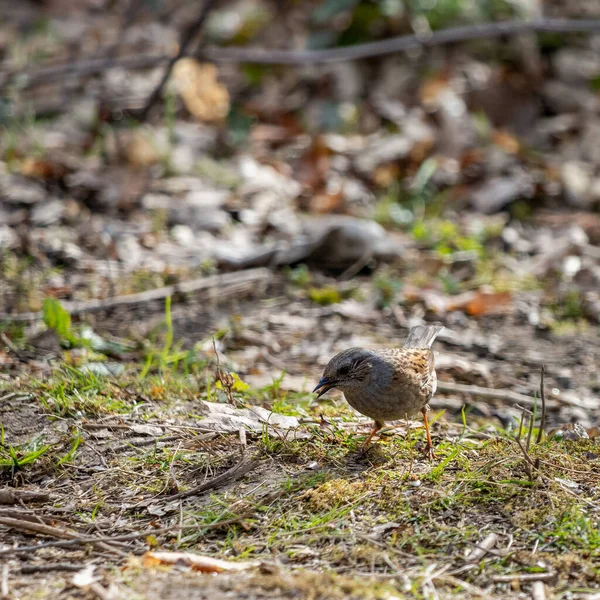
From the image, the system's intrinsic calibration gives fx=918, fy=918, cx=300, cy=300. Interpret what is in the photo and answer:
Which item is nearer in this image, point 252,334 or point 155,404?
point 155,404

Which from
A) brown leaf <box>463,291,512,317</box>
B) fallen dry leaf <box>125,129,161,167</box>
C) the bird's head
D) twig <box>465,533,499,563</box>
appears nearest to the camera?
twig <box>465,533,499,563</box>

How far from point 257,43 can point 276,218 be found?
13.5ft

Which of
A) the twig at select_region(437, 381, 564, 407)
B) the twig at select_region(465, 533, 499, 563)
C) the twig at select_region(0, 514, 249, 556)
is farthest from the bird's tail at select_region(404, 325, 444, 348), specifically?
the twig at select_region(0, 514, 249, 556)

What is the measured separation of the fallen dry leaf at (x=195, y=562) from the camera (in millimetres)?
3174

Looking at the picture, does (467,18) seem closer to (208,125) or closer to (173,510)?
(208,125)

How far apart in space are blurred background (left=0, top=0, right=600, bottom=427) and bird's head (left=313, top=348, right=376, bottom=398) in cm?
72

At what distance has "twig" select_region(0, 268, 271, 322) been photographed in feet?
18.8

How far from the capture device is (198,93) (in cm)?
996

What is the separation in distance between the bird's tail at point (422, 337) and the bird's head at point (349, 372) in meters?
0.66

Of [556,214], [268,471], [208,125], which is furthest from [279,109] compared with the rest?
[268,471]

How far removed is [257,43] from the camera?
36.9 ft

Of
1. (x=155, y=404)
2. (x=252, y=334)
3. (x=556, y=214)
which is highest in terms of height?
(x=155, y=404)

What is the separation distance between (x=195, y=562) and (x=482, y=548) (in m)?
1.02

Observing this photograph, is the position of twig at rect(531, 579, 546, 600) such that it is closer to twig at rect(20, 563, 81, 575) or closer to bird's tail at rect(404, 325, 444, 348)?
twig at rect(20, 563, 81, 575)
